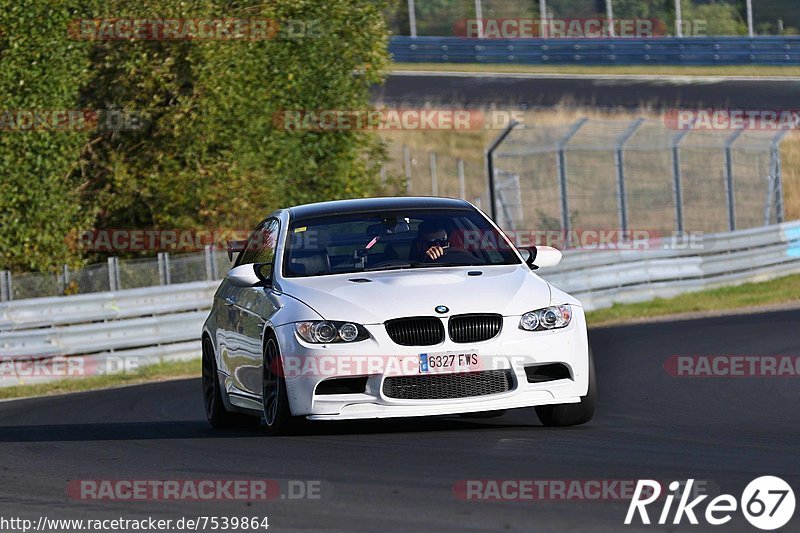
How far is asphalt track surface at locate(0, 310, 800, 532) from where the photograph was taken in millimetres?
6824

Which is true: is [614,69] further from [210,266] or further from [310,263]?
[310,263]

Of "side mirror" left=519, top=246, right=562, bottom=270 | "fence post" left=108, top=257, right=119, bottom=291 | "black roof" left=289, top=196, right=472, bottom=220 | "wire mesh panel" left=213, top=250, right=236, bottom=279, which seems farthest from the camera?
"wire mesh panel" left=213, top=250, right=236, bottom=279

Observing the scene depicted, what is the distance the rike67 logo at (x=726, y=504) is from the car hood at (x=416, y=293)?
2.49m

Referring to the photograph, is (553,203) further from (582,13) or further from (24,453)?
(24,453)

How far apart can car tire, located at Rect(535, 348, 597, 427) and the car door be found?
6.04 feet

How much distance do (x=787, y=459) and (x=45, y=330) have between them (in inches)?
501

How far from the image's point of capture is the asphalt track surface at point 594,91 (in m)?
39.8

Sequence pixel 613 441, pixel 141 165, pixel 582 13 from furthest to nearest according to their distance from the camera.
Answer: pixel 582 13 < pixel 141 165 < pixel 613 441

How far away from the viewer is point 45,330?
19.1 m

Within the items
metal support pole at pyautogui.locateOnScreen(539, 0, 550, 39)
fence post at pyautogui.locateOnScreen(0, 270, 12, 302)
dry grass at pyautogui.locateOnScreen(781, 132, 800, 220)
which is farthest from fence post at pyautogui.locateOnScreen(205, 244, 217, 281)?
metal support pole at pyautogui.locateOnScreen(539, 0, 550, 39)

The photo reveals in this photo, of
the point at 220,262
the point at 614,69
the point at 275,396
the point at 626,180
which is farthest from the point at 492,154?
the point at 614,69

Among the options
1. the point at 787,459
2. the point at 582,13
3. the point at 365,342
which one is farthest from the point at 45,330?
the point at 582,13

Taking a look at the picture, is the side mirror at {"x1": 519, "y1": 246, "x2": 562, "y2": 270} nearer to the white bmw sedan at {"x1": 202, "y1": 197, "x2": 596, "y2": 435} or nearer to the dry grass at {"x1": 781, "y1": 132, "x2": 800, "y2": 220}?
the white bmw sedan at {"x1": 202, "y1": 197, "x2": 596, "y2": 435}

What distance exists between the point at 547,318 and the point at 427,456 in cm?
150
